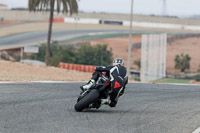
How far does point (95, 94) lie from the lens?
36.7 ft

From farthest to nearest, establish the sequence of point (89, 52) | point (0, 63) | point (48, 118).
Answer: point (89, 52) < point (0, 63) < point (48, 118)

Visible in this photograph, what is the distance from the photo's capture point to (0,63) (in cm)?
2797

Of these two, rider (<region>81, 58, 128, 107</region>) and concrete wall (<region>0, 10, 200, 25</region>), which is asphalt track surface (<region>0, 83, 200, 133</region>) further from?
concrete wall (<region>0, 10, 200, 25</region>)

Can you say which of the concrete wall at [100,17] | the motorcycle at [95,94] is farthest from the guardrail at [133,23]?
the motorcycle at [95,94]

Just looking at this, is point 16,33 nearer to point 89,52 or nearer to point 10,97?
point 89,52

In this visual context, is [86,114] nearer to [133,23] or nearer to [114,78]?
[114,78]

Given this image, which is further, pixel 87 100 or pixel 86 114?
pixel 87 100

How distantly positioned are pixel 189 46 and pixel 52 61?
34.9 m

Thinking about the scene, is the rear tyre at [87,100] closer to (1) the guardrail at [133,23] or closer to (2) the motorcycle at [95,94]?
(2) the motorcycle at [95,94]

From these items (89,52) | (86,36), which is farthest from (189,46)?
(89,52)

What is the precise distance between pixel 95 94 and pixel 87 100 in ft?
0.84

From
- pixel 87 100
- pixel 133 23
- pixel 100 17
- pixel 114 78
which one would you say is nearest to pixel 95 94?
pixel 87 100

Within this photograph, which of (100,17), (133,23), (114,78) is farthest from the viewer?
(100,17)

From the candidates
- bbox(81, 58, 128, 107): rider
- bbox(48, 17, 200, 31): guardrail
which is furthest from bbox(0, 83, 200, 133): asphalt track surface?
bbox(48, 17, 200, 31): guardrail
